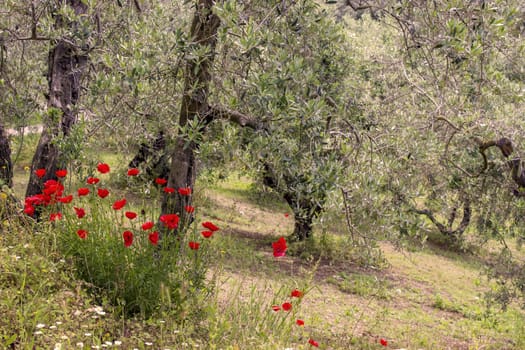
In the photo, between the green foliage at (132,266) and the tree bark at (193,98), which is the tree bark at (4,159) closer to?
the tree bark at (193,98)

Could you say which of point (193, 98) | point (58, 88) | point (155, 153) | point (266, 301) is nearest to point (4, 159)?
point (58, 88)

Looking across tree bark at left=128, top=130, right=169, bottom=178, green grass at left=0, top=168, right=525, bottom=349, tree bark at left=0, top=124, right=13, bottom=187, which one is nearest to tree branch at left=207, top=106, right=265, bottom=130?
tree bark at left=128, top=130, right=169, bottom=178

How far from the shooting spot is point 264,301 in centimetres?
609

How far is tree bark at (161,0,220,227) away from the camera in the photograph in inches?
231

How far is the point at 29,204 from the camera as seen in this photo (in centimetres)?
537

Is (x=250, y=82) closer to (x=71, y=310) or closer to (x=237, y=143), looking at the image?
(x=237, y=143)

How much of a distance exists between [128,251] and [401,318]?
6.17 metres

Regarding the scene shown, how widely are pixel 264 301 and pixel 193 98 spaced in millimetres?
2173

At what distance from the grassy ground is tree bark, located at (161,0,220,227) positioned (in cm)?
33

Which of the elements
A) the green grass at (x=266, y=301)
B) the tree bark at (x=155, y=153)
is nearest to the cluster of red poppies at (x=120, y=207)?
the green grass at (x=266, y=301)

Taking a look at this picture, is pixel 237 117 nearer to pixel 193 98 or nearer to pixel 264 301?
pixel 193 98

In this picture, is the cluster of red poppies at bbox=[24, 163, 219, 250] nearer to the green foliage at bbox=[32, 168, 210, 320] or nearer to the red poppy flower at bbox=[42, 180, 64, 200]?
the red poppy flower at bbox=[42, 180, 64, 200]

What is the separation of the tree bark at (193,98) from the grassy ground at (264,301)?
33 centimetres

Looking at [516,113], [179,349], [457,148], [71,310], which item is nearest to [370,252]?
[179,349]
